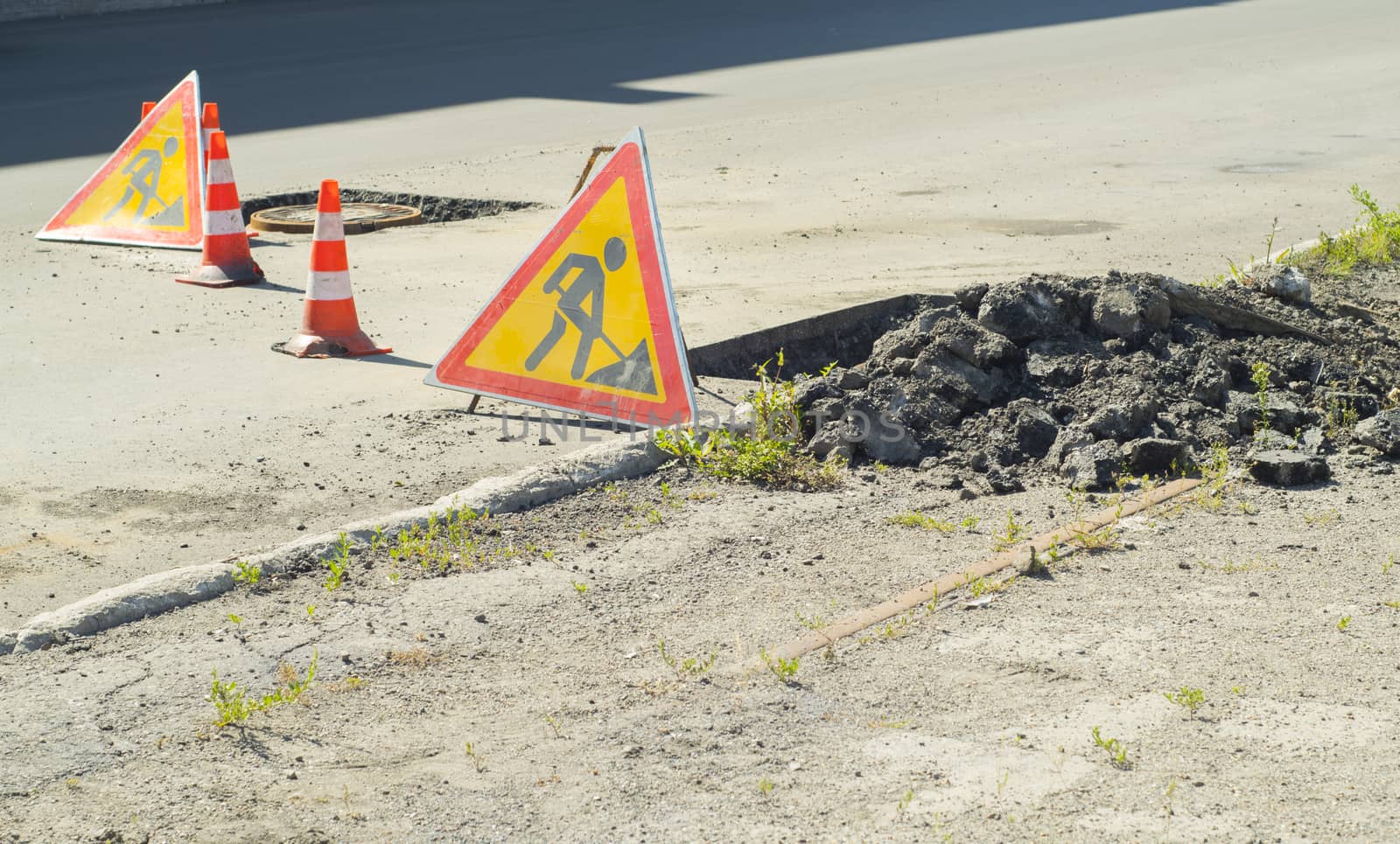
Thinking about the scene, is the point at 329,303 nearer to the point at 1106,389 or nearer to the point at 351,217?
the point at 351,217

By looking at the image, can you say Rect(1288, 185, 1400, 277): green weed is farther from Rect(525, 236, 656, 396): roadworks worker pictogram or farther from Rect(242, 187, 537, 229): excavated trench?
Rect(242, 187, 537, 229): excavated trench

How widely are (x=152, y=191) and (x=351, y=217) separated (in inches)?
52.0

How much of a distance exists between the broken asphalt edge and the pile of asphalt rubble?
0.81 meters

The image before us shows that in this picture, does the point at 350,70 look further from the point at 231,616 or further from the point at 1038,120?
the point at 231,616

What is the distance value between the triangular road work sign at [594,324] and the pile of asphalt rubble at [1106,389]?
0.62 meters

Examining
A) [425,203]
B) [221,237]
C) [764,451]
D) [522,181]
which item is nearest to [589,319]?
[764,451]

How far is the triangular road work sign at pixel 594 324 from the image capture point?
Result: 231 inches

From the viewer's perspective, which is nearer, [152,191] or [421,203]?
[152,191]

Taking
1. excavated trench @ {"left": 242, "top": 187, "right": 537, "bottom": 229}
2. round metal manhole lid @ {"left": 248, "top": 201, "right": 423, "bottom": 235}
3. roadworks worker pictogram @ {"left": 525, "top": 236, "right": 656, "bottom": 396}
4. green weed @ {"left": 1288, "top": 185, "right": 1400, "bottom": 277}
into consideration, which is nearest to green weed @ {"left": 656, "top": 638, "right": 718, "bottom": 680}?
roadworks worker pictogram @ {"left": 525, "top": 236, "right": 656, "bottom": 396}

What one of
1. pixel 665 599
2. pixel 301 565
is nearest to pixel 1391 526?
pixel 665 599

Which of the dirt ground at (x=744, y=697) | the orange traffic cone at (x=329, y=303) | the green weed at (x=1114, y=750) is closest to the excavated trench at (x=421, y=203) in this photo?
the orange traffic cone at (x=329, y=303)

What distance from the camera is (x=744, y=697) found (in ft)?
12.4

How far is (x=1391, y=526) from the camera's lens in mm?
4883

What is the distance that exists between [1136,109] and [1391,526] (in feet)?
35.9
